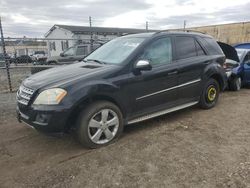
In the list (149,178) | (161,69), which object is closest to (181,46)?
(161,69)

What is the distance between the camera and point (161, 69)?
473 cm

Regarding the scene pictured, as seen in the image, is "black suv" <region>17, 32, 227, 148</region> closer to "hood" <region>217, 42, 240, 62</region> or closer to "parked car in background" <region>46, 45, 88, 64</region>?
"hood" <region>217, 42, 240, 62</region>

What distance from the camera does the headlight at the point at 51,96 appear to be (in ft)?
12.0

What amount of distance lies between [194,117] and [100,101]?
7.76 ft

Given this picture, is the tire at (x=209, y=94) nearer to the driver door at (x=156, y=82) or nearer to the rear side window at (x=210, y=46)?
the rear side window at (x=210, y=46)

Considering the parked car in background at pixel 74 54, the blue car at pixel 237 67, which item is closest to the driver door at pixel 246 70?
the blue car at pixel 237 67

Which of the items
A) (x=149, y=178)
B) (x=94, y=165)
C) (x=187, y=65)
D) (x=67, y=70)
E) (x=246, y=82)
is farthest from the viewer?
(x=246, y=82)

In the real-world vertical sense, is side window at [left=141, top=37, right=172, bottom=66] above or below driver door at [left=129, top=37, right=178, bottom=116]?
above

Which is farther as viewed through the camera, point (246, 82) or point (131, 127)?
point (246, 82)

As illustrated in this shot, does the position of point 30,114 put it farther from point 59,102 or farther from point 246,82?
point 246,82

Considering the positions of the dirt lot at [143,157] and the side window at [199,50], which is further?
the side window at [199,50]

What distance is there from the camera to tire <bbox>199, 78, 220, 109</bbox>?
574 cm

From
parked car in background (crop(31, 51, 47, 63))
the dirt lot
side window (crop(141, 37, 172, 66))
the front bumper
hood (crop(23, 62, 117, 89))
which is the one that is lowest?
the dirt lot

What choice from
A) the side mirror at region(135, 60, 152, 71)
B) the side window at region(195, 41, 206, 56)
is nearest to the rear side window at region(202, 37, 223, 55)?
the side window at region(195, 41, 206, 56)
